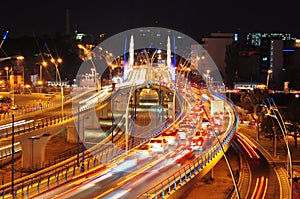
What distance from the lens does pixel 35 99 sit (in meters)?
44.0

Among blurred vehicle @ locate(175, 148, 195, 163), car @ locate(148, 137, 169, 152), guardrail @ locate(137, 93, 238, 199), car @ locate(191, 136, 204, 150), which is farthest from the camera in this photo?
A: car @ locate(191, 136, 204, 150)

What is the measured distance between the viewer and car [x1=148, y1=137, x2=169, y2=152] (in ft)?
69.2

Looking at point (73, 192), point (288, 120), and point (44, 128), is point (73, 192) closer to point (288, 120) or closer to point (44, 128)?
point (44, 128)

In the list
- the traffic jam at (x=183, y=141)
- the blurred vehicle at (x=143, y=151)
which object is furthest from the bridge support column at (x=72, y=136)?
the blurred vehicle at (x=143, y=151)

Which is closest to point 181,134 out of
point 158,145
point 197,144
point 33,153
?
point 197,144

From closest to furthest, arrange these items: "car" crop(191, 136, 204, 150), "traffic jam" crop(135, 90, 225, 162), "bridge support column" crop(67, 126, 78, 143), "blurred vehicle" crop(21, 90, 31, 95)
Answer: "traffic jam" crop(135, 90, 225, 162) < "car" crop(191, 136, 204, 150) < "bridge support column" crop(67, 126, 78, 143) < "blurred vehicle" crop(21, 90, 31, 95)

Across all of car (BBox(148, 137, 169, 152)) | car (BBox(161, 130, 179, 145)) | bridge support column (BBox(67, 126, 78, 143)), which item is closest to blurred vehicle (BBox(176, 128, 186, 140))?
car (BBox(161, 130, 179, 145))

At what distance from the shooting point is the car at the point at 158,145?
21087 millimetres

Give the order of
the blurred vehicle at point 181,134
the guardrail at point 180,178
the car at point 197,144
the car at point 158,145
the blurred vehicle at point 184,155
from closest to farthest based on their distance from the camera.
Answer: the guardrail at point 180,178 < the blurred vehicle at point 184,155 < the car at point 158,145 < the car at point 197,144 < the blurred vehicle at point 181,134

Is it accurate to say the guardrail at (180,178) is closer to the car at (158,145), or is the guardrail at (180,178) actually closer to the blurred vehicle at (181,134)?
the car at (158,145)

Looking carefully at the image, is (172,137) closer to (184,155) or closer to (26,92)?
(184,155)

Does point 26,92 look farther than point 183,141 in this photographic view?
Yes

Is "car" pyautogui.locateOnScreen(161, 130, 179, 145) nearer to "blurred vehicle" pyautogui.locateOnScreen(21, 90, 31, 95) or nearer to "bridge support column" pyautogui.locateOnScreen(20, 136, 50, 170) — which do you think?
"bridge support column" pyautogui.locateOnScreen(20, 136, 50, 170)

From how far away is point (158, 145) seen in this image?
21672 mm
